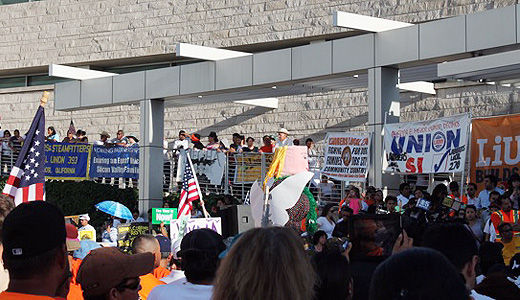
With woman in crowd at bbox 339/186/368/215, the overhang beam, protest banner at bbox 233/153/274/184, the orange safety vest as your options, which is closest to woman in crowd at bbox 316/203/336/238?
woman in crowd at bbox 339/186/368/215

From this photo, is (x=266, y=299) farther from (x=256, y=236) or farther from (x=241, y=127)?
(x=241, y=127)

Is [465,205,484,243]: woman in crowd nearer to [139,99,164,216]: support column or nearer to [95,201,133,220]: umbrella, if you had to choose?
[95,201,133,220]: umbrella

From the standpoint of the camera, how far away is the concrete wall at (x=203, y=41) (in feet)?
81.1

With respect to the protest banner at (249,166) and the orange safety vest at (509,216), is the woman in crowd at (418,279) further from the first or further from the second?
the protest banner at (249,166)

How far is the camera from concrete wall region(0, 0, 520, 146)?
2472cm

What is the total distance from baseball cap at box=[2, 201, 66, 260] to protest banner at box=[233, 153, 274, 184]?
735 inches

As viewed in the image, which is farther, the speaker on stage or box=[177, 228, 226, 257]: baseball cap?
the speaker on stage

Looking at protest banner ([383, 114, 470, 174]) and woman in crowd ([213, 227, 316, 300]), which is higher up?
protest banner ([383, 114, 470, 174])

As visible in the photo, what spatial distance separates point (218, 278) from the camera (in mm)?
3533

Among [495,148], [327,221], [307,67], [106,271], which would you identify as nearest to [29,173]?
[106,271]

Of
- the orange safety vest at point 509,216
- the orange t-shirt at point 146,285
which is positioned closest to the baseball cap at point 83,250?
the orange t-shirt at point 146,285

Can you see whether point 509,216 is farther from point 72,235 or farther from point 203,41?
point 203,41

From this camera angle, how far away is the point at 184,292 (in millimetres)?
5012

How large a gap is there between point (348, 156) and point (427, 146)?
2.13m
